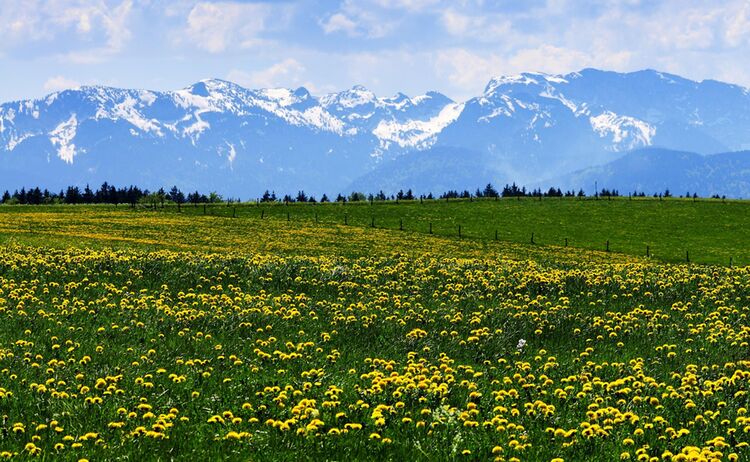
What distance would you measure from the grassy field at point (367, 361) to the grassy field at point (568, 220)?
165 feet

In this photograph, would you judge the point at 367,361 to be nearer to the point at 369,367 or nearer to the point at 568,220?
the point at 369,367

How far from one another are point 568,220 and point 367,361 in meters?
94.8

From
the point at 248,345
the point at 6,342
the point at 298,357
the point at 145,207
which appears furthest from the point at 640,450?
the point at 145,207

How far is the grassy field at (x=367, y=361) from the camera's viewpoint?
9578 millimetres

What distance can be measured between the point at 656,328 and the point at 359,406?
10.9m

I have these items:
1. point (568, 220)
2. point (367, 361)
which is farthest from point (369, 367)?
point (568, 220)

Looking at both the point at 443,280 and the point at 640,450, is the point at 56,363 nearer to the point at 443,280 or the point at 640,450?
the point at 640,450

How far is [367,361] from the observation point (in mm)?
13938

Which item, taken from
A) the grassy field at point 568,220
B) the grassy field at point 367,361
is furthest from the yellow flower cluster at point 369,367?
the grassy field at point 568,220

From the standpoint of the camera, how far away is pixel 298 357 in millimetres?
14266

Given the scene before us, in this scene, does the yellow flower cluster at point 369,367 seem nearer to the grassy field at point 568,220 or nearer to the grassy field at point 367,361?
the grassy field at point 367,361

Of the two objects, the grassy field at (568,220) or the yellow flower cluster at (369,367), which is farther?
the grassy field at (568,220)

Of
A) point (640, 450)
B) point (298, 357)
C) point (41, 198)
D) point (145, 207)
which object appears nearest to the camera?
point (640, 450)

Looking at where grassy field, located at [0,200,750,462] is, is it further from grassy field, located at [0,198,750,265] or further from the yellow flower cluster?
grassy field, located at [0,198,750,265]
